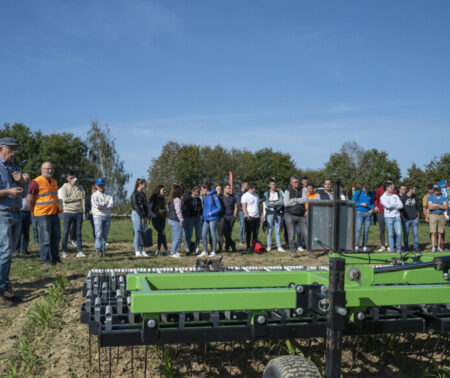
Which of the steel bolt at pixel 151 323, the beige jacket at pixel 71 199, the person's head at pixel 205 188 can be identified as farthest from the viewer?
the person's head at pixel 205 188

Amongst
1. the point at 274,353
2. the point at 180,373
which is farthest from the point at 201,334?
the point at 274,353

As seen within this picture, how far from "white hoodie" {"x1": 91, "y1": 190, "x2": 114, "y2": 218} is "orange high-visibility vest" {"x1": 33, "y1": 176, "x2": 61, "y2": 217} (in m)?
1.92

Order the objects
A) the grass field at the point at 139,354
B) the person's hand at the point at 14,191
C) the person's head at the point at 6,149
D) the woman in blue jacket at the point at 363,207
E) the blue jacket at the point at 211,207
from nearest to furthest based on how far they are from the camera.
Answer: the grass field at the point at 139,354 → the person's hand at the point at 14,191 → the person's head at the point at 6,149 → the blue jacket at the point at 211,207 → the woman in blue jacket at the point at 363,207

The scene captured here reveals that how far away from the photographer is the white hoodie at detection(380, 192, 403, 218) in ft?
41.1

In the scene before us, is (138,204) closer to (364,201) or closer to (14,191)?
(14,191)

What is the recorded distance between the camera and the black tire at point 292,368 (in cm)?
256

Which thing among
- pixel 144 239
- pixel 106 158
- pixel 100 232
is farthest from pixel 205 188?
pixel 106 158

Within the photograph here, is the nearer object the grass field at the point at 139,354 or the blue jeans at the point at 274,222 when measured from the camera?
the grass field at the point at 139,354

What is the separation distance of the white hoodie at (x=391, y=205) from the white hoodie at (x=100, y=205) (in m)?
7.25

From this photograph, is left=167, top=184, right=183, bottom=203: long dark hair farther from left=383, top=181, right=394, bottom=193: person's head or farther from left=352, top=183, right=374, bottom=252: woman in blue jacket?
left=383, top=181, right=394, bottom=193: person's head

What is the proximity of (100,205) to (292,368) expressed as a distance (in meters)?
9.26

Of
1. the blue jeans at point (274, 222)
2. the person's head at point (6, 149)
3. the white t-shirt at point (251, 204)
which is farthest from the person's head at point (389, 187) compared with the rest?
the person's head at point (6, 149)

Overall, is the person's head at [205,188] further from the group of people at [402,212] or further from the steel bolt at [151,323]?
the steel bolt at [151,323]

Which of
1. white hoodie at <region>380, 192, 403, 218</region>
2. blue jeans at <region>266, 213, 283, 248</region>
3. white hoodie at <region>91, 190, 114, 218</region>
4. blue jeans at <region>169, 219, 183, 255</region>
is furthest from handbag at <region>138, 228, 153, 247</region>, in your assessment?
white hoodie at <region>380, 192, 403, 218</region>
